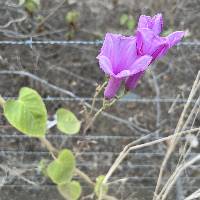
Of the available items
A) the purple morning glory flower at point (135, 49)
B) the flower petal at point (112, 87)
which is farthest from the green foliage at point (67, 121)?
the purple morning glory flower at point (135, 49)

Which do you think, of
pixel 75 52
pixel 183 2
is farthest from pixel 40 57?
pixel 183 2

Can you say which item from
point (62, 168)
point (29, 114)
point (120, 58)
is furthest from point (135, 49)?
point (62, 168)

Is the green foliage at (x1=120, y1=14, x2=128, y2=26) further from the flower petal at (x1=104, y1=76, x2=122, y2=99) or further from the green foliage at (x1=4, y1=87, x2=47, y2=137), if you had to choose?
the flower petal at (x1=104, y1=76, x2=122, y2=99)

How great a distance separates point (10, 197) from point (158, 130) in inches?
31.2

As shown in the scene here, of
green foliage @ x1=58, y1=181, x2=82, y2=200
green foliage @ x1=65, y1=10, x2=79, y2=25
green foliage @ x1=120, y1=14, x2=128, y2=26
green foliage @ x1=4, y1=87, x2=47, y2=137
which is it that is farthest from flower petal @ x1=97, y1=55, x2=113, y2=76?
green foliage @ x1=120, y1=14, x2=128, y2=26

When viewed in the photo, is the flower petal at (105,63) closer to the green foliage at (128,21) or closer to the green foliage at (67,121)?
the green foliage at (67,121)

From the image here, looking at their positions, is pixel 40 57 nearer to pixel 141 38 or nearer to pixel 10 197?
pixel 10 197

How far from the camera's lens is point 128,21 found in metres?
3.08

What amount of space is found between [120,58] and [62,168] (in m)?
0.75

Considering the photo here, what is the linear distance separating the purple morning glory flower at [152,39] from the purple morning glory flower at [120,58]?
1 cm

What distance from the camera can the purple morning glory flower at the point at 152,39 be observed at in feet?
3.10

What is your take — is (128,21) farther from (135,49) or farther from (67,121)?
(135,49)

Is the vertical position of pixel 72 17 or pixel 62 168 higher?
pixel 72 17

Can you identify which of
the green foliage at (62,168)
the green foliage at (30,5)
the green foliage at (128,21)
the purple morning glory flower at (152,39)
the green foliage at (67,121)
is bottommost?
the green foliage at (62,168)
